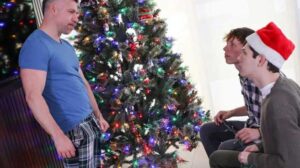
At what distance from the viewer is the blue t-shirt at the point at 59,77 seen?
1.55m

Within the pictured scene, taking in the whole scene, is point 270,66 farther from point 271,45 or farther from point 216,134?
point 216,134

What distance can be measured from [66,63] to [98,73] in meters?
1.11

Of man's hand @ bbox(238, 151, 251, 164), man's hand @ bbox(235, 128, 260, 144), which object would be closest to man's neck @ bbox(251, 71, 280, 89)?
man's hand @ bbox(238, 151, 251, 164)

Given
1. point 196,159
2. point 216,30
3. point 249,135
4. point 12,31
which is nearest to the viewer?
point 249,135

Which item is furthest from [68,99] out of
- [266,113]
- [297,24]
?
[297,24]

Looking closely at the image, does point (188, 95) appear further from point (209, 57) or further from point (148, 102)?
point (209, 57)

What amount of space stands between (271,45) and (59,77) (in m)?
1.04

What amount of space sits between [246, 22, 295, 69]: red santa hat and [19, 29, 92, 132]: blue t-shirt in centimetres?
92

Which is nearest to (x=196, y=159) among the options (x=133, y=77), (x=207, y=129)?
(x=207, y=129)

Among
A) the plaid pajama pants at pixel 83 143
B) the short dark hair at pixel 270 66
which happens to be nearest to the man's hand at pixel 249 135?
the short dark hair at pixel 270 66

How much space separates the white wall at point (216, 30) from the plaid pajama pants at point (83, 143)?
2447 millimetres

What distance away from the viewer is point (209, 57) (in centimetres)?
405

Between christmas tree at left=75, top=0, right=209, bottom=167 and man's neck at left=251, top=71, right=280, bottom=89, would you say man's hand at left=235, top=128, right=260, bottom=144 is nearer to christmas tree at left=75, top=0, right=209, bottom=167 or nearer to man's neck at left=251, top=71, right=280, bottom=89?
man's neck at left=251, top=71, right=280, bottom=89

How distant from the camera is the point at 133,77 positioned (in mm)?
2791
